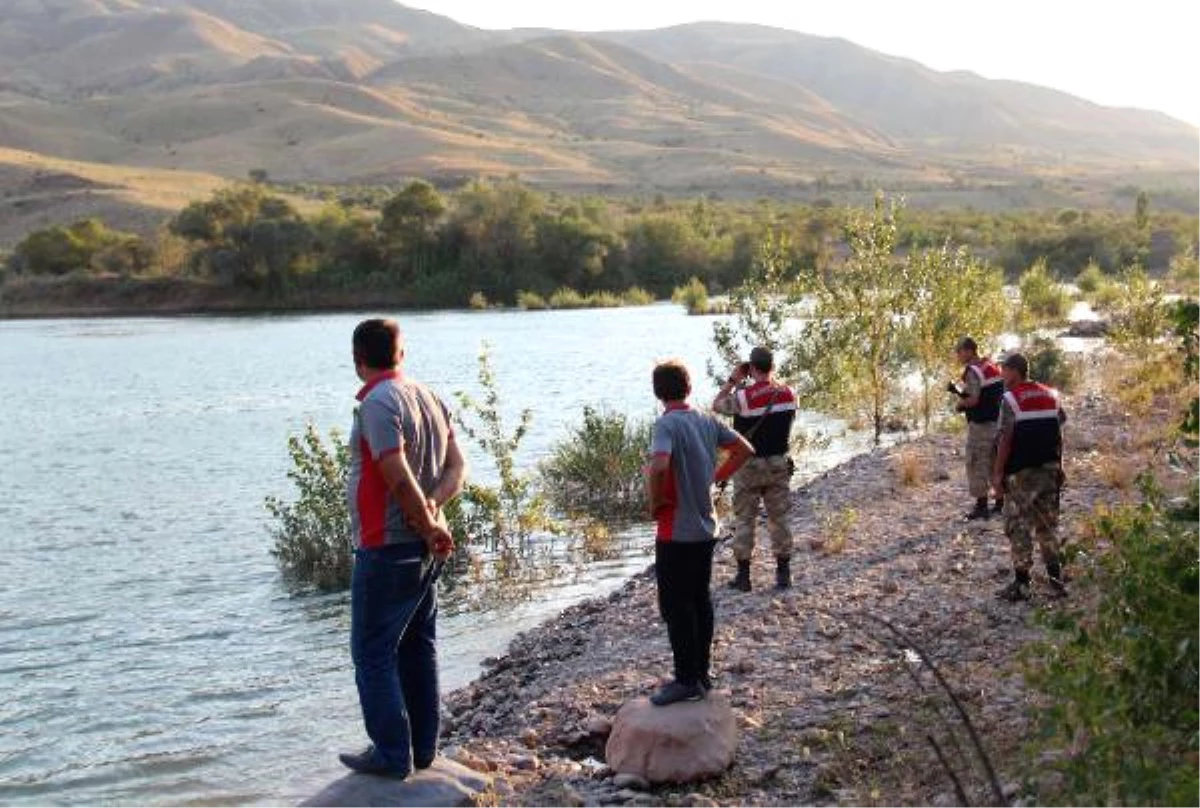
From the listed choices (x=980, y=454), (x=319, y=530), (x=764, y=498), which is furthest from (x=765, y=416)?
(x=319, y=530)

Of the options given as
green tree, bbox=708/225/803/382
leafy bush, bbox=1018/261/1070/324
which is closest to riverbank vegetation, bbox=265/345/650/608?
green tree, bbox=708/225/803/382

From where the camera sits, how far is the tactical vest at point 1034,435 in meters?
9.59

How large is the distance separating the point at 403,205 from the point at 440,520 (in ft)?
225

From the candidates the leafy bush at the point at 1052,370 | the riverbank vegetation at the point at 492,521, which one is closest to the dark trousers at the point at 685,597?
the riverbank vegetation at the point at 492,521

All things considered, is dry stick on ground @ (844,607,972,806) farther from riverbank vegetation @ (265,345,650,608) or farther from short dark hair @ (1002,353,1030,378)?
riverbank vegetation @ (265,345,650,608)

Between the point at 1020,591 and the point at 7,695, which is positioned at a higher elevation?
the point at 1020,591

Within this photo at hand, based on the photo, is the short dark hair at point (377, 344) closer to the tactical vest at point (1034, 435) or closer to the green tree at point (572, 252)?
the tactical vest at point (1034, 435)

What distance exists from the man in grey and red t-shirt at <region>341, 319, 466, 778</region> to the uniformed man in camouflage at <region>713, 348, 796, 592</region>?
13.7ft

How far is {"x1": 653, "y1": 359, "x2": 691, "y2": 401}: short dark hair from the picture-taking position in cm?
755

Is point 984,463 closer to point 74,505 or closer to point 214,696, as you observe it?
point 214,696

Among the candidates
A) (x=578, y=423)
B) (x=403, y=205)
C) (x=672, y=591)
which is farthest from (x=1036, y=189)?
(x=672, y=591)

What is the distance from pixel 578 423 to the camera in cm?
2714

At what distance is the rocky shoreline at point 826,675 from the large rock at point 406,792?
0.81ft

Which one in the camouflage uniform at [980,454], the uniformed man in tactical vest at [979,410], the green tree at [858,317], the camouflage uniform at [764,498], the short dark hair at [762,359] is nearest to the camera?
the short dark hair at [762,359]
